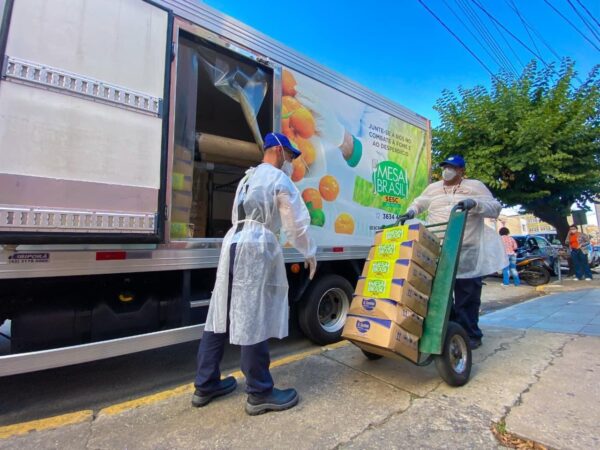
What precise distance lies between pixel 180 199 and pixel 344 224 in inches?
75.1

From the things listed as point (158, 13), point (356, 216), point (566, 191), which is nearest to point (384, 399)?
point (356, 216)

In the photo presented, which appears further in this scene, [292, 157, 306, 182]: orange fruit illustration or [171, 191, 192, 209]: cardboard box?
[292, 157, 306, 182]: orange fruit illustration

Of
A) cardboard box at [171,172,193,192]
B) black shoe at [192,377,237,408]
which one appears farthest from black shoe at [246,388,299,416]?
cardboard box at [171,172,193,192]

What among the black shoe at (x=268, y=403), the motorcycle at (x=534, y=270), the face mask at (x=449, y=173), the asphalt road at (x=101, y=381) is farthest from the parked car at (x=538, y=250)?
the black shoe at (x=268, y=403)

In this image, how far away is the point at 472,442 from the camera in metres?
2.10

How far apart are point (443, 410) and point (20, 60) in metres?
3.46

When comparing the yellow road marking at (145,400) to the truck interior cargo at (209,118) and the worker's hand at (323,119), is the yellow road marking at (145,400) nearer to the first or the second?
the truck interior cargo at (209,118)

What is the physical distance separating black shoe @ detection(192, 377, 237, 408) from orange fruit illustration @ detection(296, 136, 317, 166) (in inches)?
88.1

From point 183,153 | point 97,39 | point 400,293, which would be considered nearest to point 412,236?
point 400,293

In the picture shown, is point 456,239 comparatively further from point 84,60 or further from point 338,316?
point 84,60

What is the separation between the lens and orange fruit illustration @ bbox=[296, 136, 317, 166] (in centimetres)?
377

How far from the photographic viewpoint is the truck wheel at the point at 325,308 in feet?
12.7

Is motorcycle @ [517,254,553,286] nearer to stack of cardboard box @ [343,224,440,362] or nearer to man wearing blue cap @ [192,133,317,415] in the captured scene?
stack of cardboard box @ [343,224,440,362]

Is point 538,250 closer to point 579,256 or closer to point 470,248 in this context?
point 579,256
